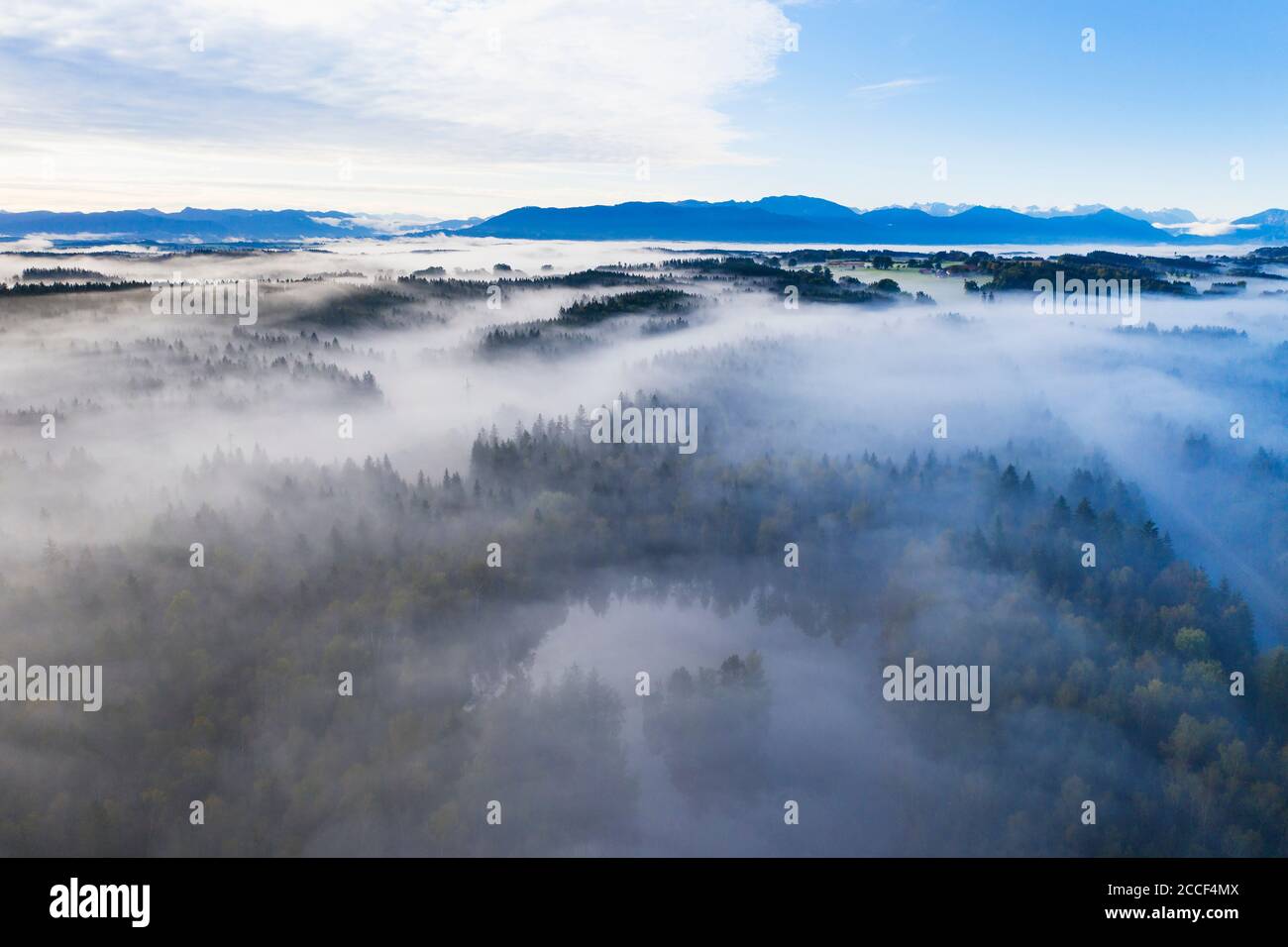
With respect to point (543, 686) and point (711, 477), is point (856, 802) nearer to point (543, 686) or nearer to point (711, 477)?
point (543, 686)

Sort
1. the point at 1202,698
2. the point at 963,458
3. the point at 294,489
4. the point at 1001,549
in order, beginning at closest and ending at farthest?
1. the point at 1202,698
2. the point at 1001,549
3. the point at 294,489
4. the point at 963,458

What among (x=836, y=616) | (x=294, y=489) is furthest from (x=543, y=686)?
(x=294, y=489)

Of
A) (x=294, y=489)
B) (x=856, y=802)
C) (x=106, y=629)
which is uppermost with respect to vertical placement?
(x=294, y=489)

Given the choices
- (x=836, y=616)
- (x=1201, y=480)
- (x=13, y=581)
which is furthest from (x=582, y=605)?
(x=1201, y=480)

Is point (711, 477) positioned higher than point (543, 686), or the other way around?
point (711, 477)

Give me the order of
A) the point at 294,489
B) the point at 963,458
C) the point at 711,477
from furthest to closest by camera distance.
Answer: the point at 963,458, the point at 711,477, the point at 294,489

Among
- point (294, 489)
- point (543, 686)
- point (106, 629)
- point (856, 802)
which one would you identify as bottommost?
point (856, 802)

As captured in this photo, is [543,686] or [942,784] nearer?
[942,784]

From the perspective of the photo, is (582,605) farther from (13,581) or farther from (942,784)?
(13,581)
